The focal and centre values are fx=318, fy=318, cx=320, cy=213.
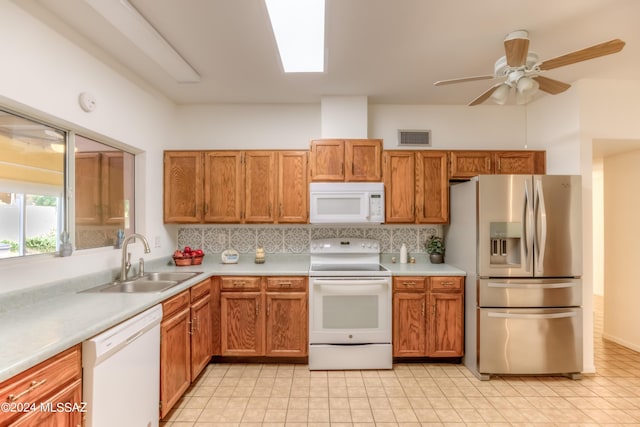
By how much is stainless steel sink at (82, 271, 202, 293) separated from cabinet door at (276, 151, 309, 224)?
1.06 m

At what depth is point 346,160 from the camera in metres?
3.31

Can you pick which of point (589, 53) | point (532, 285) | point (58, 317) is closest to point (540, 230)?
point (532, 285)

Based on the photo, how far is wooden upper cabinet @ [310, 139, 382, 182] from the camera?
3309mm

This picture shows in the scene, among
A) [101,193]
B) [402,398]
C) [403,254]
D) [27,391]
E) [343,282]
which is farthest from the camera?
[403,254]

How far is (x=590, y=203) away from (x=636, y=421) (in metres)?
1.74

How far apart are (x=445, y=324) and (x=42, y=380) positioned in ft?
9.63

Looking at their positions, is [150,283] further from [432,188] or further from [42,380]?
[432,188]

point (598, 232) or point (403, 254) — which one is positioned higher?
point (598, 232)

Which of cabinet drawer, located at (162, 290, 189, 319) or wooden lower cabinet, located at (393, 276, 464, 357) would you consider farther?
wooden lower cabinet, located at (393, 276, 464, 357)

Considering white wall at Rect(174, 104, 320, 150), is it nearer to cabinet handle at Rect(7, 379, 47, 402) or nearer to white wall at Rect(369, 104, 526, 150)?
white wall at Rect(369, 104, 526, 150)

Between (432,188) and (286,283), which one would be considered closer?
(286,283)

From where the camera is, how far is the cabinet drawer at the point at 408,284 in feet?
9.96

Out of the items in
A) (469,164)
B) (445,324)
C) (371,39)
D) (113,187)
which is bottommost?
(445,324)

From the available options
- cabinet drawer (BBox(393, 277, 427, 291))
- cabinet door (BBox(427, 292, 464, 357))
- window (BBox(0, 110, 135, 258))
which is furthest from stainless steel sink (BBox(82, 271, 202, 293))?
cabinet door (BBox(427, 292, 464, 357))
